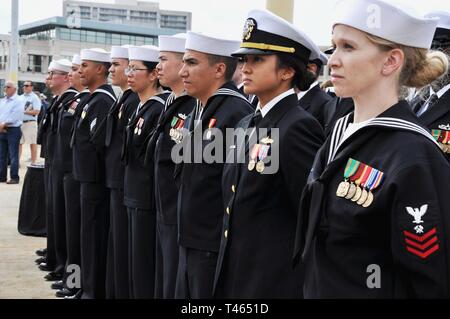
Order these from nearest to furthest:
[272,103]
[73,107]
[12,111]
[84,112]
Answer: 1. [272,103]
2. [84,112]
3. [73,107]
4. [12,111]

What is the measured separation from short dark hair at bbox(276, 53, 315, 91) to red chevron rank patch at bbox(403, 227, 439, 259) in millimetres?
1416

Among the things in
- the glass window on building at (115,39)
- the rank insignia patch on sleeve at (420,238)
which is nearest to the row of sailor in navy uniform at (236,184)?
the rank insignia patch on sleeve at (420,238)

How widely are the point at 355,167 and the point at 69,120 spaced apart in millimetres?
4437

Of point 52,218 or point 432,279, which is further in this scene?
point 52,218

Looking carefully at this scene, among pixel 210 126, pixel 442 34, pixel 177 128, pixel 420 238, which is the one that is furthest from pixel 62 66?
pixel 420 238

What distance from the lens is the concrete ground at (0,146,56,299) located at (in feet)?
19.4

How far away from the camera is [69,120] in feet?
20.1

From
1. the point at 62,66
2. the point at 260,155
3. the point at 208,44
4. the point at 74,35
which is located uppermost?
the point at 74,35

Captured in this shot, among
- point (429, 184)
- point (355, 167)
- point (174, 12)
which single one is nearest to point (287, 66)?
point (355, 167)

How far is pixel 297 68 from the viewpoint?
10.5 feet

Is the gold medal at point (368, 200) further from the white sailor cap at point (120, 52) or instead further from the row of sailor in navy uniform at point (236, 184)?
the white sailor cap at point (120, 52)

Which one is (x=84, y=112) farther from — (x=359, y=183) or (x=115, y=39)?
(x=115, y=39)

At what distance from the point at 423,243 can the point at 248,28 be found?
1678mm

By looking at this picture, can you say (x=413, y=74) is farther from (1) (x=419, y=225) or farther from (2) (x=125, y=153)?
(2) (x=125, y=153)
